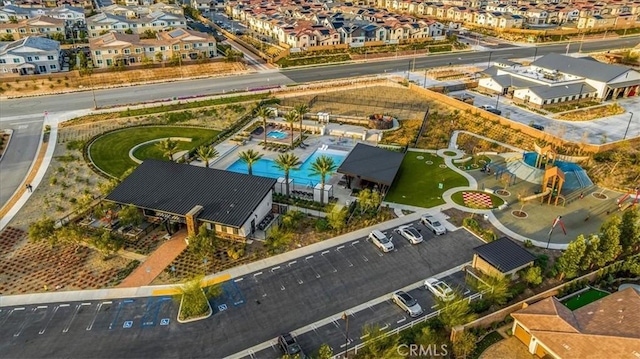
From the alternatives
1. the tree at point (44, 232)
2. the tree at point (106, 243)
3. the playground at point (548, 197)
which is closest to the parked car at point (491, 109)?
the playground at point (548, 197)

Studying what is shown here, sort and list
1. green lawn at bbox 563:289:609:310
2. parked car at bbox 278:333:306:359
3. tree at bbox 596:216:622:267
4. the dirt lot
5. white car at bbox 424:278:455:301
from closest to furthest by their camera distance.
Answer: parked car at bbox 278:333:306:359, white car at bbox 424:278:455:301, green lawn at bbox 563:289:609:310, tree at bbox 596:216:622:267, the dirt lot

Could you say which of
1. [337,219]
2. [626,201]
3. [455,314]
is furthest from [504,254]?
[626,201]

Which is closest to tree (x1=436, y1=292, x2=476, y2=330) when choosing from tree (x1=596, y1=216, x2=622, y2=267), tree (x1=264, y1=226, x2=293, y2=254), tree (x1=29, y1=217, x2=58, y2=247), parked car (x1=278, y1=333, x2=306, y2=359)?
parked car (x1=278, y1=333, x2=306, y2=359)

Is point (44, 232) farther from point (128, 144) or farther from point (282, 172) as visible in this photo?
point (282, 172)

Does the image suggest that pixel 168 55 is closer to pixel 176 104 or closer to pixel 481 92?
pixel 176 104

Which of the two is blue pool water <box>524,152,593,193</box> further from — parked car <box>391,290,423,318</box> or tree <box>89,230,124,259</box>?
tree <box>89,230,124,259</box>

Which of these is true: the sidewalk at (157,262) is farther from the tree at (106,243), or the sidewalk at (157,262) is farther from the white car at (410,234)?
the white car at (410,234)

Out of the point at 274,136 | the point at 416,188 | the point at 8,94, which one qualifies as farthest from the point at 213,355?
the point at 8,94
